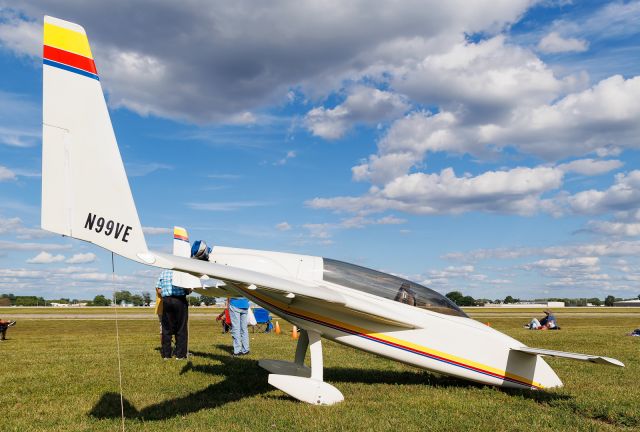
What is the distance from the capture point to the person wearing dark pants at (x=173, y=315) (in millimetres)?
12008

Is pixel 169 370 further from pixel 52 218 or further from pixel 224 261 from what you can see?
pixel 52 218

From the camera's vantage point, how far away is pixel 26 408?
7238 millimetres

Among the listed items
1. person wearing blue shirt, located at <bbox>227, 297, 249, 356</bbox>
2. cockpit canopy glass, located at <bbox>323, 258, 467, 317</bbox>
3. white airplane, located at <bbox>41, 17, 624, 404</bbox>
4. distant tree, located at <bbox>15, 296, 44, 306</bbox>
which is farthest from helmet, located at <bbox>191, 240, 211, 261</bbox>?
distant tree, located at <bbox>15, 296, 44, 306</bbox>

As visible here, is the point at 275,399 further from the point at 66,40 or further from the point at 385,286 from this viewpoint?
the point at 66,40

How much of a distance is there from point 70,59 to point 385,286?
20.2 ft

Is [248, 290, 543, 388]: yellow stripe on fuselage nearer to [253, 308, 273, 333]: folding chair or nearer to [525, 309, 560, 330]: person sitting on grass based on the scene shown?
[253, 308, 273, 333]: folding chair

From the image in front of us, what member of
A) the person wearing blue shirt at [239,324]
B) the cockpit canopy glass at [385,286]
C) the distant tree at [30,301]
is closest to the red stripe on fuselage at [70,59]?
the cockpit canopy glass at [385,286]

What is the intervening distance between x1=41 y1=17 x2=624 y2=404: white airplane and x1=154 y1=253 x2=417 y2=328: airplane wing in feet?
0.06

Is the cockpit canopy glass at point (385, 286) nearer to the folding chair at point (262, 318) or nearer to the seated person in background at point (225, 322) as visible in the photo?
the seated person in background at point (225, 322)

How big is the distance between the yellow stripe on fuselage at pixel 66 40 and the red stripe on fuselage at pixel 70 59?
44 mm

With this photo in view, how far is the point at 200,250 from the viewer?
8391mm

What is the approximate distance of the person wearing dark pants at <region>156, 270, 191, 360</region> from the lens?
12.0 metres

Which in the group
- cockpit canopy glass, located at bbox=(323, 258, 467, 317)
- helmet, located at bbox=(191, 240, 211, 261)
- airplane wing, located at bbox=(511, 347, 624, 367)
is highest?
helmet, located at bbox=(191, 240, 211, 261)

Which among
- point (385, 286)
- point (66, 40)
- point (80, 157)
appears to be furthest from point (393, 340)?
point (66, 40)
